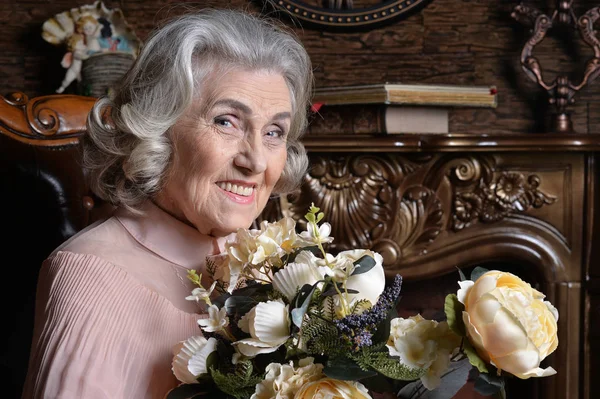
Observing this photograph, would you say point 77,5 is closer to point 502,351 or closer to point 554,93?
point 554,93

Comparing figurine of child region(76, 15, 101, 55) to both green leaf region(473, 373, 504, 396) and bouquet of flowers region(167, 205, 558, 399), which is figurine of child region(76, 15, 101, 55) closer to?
bouquet of flowers region(167, 205, 558, 399)

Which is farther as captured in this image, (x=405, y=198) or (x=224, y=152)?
(x=405, y=198)

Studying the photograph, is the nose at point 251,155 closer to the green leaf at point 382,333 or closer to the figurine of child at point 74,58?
the green leaf at point 382,333

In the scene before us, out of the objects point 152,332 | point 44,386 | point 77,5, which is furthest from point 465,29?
point 44,386

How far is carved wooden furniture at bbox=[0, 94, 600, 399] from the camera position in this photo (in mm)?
1956

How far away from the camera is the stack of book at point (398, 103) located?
1943mm

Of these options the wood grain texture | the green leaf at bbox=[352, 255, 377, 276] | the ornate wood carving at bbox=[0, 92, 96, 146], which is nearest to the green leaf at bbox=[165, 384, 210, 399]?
the green leaf at bbox=[352, 255, 377, 276]

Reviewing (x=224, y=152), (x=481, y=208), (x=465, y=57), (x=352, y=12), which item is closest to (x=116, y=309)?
(x=224, y=152)

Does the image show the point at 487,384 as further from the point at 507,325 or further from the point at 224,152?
the point at 224,152

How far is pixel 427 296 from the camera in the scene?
235cm

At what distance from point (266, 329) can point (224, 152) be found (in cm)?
39

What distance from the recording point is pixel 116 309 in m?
1.07

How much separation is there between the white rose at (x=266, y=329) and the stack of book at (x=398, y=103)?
112 centimetres

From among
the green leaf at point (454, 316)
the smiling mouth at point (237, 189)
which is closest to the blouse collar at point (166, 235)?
the smiling mouth at point (237, 189)
